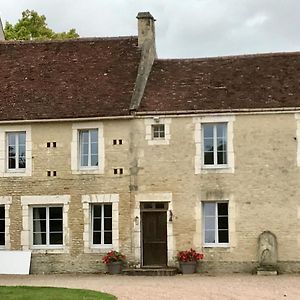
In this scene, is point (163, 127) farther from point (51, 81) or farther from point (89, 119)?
point (51, 81)

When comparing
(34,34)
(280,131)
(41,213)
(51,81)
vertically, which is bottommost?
(41,213)

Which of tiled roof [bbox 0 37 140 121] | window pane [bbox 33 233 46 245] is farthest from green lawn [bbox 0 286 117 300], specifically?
tiled roof [bbox 0 37 140 121]

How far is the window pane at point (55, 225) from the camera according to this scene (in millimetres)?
27547

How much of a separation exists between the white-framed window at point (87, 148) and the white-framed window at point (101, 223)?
50.0 inches

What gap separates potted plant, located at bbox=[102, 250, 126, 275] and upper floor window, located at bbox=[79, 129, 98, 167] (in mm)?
3248

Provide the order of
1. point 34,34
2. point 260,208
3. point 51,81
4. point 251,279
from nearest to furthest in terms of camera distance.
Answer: point 251,279
point 260,208
point 51,81
point 34,34

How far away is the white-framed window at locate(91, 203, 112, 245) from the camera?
89.7 feet

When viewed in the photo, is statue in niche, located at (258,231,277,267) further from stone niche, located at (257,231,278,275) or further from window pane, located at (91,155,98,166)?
window pane, located at (91,155,98,166)

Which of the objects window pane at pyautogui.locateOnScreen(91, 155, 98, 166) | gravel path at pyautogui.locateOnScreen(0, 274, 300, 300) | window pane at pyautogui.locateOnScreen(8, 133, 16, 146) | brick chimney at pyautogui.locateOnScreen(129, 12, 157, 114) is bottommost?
gravel path at pyautogui.locateOnScreen(0, 274, 300, 300)

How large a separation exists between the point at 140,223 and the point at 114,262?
163cm

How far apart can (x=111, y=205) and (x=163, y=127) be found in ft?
10.6

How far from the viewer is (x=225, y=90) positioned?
27828 millimetres

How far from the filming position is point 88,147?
27703mm

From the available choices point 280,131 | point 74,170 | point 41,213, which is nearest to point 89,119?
point 74,170
